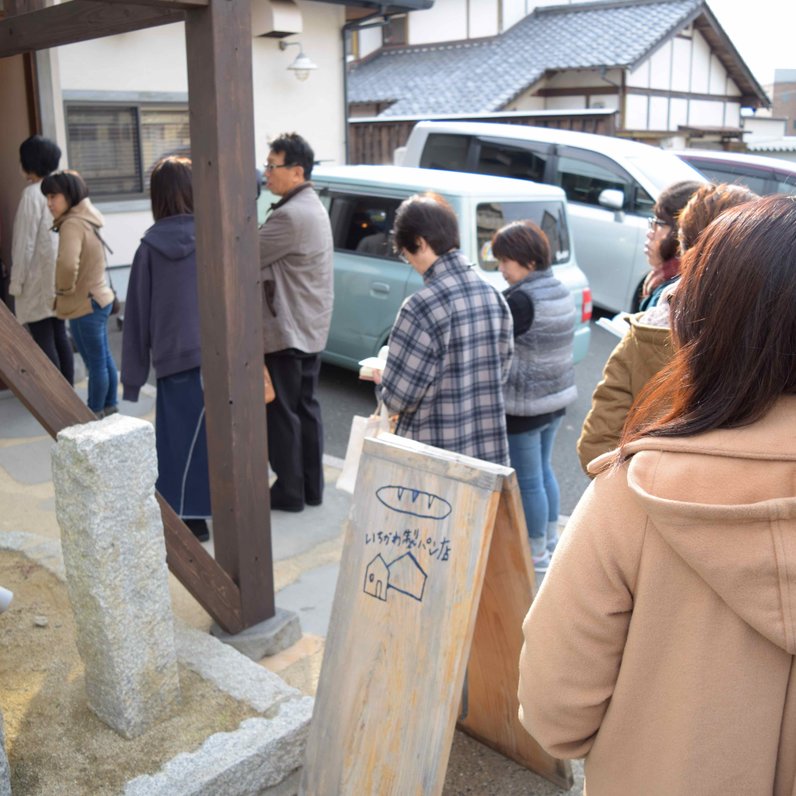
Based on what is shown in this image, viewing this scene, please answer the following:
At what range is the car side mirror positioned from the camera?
9141 mm

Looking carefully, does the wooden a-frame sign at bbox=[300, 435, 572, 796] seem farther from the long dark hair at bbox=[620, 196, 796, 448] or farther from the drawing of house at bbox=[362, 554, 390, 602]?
the long dark hair at bbox=[620, 196, 796, 448]

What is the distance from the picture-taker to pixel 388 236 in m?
6.77

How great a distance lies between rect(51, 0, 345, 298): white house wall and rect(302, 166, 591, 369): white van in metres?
1.70

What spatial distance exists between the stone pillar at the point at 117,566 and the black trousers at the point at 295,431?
6.53 feet

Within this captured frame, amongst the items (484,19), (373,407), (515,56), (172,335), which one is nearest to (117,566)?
(172,335)

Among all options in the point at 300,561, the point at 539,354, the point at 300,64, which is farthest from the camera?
the point at 300,64

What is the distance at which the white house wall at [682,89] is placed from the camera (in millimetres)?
17095

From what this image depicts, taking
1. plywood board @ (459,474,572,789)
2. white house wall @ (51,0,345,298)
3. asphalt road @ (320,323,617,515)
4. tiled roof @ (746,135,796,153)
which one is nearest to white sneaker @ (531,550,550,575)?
asphalt road @ (320,323,617,515)

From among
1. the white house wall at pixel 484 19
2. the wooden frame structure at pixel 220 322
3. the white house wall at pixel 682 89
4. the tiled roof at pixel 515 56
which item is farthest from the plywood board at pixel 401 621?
the white house wall at pixel 484 19

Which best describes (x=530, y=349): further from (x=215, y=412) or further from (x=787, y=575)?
(x=787, y=575)

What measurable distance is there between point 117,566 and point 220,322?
91cm

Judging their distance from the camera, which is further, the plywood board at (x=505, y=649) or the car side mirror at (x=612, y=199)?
the car side mirror at (x=612, y=199)

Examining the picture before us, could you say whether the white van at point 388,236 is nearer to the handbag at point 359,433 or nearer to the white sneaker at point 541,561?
the white sneaker at point 541,561

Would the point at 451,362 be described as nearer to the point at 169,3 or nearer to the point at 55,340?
the point at 169,3
